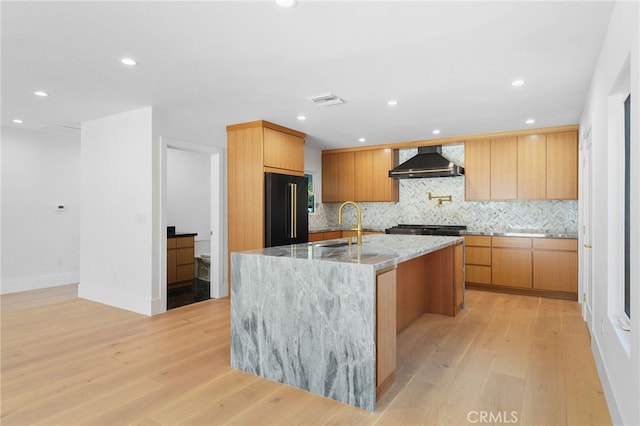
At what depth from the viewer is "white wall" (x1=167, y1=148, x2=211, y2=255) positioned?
694 cm

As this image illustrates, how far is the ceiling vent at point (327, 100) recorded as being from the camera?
12.4 ft

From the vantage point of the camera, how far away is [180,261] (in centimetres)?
578

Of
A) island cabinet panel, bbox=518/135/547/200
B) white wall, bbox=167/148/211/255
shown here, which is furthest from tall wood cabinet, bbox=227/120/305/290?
island cabinet panel, bbox=518/135/547/200

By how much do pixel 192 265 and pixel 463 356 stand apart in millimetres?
4405

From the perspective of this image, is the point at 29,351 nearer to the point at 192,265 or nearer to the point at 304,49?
the point at 192,265

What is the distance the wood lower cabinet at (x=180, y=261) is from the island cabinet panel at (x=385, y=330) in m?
4.16

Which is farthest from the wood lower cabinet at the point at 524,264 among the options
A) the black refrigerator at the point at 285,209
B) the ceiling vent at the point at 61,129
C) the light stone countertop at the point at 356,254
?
the ceiling vent at the point at 61,129

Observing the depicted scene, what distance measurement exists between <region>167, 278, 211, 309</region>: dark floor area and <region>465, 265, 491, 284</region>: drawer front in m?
3.89

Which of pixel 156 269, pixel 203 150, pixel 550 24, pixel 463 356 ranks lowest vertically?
pixel 463 356

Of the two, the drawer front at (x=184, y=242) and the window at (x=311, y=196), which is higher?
the window at (x=311, y=196)

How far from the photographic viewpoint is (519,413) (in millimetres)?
2174

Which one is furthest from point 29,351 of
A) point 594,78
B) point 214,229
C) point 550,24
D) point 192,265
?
point 594,78

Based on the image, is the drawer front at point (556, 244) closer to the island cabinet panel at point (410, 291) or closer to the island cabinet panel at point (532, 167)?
the island cabinet panel at point (532, 167)

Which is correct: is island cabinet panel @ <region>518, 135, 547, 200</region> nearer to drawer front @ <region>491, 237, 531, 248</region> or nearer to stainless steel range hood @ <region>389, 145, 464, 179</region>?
drawer front @ <region>491, 237, 531, 248</region>
